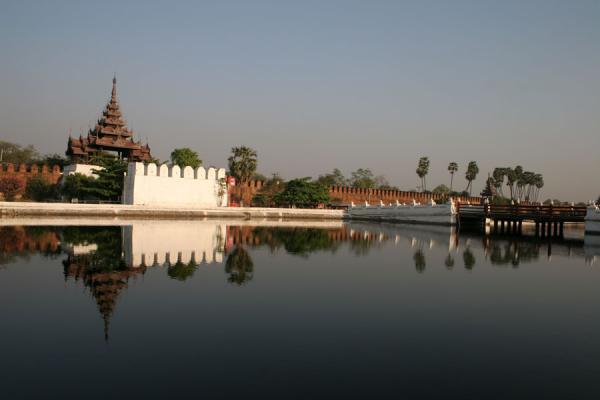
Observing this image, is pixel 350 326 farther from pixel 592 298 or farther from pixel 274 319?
pixel 592 298

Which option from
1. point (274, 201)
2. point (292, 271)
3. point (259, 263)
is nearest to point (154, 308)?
point (292, 271)

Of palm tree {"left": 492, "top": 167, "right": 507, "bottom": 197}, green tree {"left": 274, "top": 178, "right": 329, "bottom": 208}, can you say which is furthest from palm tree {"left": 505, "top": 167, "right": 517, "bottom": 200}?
green tree {"left": 274, "top": 178, "right": 329, "bottom": 208}

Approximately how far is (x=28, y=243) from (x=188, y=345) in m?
13.2

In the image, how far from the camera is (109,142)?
5222cm

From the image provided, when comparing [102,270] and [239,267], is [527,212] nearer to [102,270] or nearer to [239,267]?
[239,267]

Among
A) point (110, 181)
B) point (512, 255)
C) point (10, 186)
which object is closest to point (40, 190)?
point (10, 186)

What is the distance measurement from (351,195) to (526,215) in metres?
30.8

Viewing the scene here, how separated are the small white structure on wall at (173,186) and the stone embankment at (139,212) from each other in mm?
4024

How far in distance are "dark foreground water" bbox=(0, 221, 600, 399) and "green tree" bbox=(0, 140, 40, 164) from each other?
59.8 m

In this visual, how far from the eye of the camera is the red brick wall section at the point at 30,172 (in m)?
45.1

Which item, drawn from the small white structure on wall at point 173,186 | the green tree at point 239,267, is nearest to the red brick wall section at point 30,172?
the small white structure on wall at point 173,186

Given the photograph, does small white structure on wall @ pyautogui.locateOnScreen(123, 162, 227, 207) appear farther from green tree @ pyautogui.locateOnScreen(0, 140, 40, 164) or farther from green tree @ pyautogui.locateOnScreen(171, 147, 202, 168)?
green tree @ pyautogui.locateOnScreen(0, 140, 40, 164)

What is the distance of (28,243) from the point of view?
1758 cm

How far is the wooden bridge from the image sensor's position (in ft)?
108
